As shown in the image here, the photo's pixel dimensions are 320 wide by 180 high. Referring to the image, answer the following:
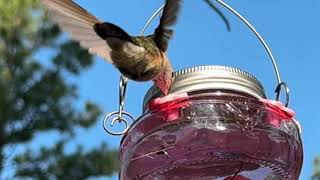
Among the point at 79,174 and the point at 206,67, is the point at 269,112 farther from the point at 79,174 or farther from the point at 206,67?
the point at 79,174

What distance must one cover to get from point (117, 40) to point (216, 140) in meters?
0.26

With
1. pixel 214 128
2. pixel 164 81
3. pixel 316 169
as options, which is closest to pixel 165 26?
pixel 164 81

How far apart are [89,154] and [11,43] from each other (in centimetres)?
124

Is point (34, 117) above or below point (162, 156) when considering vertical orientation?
above

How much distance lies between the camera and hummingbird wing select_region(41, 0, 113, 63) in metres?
0.89

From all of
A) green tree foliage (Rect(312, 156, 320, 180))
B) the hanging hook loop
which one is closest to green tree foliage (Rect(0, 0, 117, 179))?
green tree foliage (Rect(312, 156, 320, 180))

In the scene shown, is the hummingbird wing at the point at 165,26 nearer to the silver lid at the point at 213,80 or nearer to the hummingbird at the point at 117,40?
the hummingbird at the point at 117,40

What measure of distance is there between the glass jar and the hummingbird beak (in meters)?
0.02

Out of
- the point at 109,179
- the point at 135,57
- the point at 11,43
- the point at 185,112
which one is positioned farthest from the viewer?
the point at 11,43

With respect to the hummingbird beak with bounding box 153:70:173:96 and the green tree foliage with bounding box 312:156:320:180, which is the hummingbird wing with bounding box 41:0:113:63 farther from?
the green tree foliage with bounding box 312:156:320:180

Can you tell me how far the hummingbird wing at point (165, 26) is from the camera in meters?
0.91

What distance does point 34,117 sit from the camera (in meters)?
6.09

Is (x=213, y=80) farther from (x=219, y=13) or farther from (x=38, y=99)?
(x=38, y=99)

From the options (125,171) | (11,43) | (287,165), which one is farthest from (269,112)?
(11,43)
